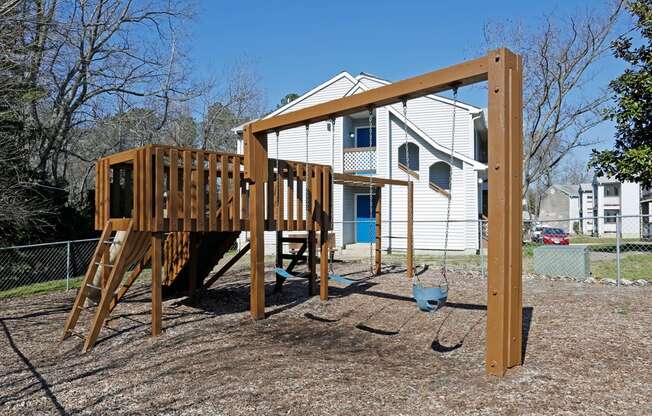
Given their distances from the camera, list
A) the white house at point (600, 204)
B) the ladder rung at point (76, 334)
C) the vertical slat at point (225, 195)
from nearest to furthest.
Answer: the ladder rung at point (76, 334)
the vertical slat at point (225, 195)
the white house at point (600, 204)

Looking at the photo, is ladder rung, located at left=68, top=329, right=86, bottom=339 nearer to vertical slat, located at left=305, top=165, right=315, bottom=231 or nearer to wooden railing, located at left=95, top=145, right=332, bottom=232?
wooden railing, located at left=95, top=145, right=332, bottom=232

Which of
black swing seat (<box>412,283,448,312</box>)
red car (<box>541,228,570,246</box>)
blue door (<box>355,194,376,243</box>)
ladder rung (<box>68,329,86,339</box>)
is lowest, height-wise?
ladder rung (<box>68,329,86,339</box>)

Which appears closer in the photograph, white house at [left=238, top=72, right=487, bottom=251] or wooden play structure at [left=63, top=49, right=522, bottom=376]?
wooden play structure at [left=63, top=49, right=522, bottom=376]

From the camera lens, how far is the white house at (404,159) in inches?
655

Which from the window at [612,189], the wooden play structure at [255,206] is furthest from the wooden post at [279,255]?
the window at [612,189]

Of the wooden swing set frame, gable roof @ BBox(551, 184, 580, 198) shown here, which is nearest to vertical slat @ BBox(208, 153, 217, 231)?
the wooden swing set frame

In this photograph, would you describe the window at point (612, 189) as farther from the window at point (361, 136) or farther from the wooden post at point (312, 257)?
the wooden post at point (312, 257)

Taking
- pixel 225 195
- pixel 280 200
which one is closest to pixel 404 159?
pixel 280 200

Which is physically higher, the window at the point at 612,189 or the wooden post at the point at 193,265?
the window at the point at 612,189

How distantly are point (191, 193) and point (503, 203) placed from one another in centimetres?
402

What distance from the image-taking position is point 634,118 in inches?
509

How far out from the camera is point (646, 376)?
392 cm

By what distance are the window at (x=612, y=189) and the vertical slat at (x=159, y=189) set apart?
155ft

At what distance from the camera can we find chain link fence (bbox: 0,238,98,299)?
10.7 metres
